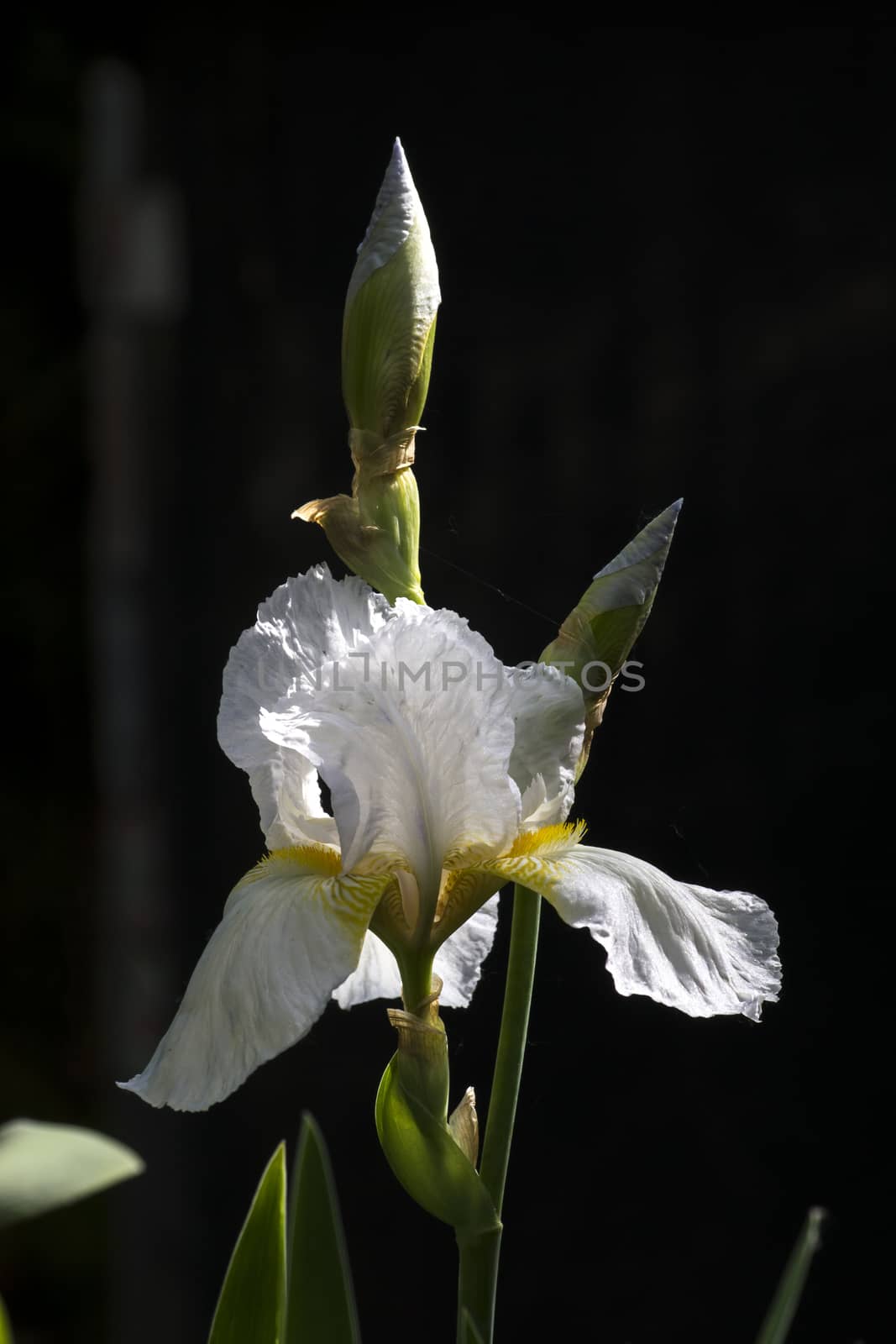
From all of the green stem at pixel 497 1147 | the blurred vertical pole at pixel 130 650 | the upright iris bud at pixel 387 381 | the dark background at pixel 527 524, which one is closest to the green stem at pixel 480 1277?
the green stem at pixel 497 1147

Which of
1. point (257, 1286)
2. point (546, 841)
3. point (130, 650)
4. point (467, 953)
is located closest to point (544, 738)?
point (546, 841)

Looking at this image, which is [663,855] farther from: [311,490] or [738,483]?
[311,490]

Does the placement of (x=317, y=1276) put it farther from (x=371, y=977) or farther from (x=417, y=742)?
(x=417, y=742)

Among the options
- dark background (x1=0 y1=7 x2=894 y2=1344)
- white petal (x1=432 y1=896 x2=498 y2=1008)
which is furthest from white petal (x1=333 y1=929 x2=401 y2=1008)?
dark background (x1=0 y1=7 x2=894 y2=1344)

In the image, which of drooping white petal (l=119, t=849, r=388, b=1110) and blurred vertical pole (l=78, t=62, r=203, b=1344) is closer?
drooping white petal (l=119, t=849, r=388, b=1110)

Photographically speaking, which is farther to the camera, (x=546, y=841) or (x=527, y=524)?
(x=527, y=524)

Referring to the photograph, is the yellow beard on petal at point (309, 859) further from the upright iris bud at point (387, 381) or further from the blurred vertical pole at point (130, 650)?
the blurred vertical pole at point (130, 650)

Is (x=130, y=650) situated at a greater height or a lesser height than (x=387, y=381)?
lesser

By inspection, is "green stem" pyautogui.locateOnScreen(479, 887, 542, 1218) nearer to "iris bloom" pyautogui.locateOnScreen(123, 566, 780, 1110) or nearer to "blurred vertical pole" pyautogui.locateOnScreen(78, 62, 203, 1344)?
"iris bloom" pyautogui.locateOnScreen(123, 566, 780, 1110)
